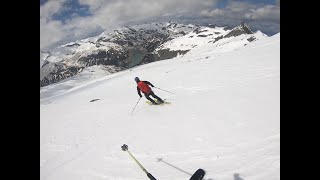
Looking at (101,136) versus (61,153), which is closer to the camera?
(61,153)

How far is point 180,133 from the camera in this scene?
12.6 m

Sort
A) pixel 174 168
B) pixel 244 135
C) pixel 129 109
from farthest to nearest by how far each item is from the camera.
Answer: pixel 129 109
pixel 244 135
pixel 174 168

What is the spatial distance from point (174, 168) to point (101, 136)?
232 inches

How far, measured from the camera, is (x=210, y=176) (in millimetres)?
8586
